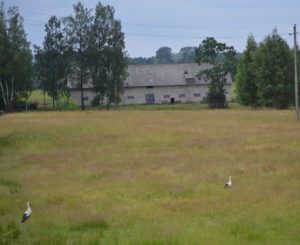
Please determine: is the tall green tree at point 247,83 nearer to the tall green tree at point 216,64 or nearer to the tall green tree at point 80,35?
the tall green tree at point 216,64

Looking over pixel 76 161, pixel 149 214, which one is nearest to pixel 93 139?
pixel 76 161

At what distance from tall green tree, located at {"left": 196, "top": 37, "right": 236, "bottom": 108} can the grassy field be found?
1828 inches

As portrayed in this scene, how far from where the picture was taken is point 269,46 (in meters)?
65.1

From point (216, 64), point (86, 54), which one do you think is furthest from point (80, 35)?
point (216, 64)

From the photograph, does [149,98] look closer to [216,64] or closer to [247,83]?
[216,64]

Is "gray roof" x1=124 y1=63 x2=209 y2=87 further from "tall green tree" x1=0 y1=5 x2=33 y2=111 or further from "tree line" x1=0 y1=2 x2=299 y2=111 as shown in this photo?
"tall green tree" x1=0 y1=5 x2=33 y2=111

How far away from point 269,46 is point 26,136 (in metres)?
43.6

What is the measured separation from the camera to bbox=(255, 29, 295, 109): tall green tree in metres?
63.4

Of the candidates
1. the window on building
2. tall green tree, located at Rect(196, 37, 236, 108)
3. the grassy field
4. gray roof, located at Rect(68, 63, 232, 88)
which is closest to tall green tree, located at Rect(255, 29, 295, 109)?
tall green tree, located at Rect(196, 37, 236, 108)

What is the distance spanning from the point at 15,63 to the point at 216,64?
1270 inches

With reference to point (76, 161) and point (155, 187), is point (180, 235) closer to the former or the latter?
point (155, 187)

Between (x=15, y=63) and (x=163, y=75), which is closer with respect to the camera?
(x=15, y=63)

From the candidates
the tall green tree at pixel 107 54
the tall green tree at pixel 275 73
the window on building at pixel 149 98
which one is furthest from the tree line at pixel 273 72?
the window on building at pixel 149 98

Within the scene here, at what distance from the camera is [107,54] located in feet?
239
